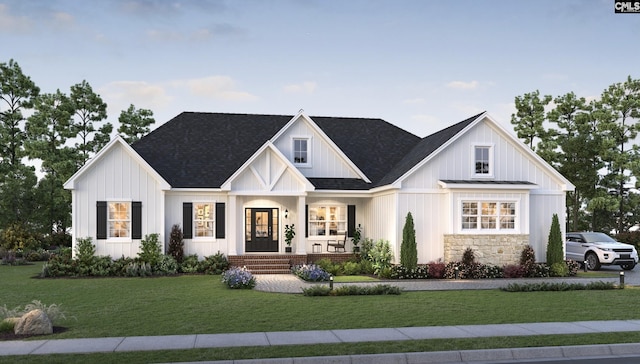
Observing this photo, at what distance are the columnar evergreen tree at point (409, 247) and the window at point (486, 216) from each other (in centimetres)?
241

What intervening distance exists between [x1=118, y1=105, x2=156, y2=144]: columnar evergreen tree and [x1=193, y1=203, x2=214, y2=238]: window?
1735 centimetres

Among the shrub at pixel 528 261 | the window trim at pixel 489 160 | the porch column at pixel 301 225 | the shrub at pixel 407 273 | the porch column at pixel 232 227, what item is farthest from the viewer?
the porch column at pixel 301 225

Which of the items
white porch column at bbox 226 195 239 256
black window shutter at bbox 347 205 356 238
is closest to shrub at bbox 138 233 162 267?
white porch column at bbox 226 195 239 256

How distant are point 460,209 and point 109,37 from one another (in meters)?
14.8

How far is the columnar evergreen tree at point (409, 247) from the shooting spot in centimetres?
2273

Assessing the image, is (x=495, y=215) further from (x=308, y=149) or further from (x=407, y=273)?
(x=308, y=149)

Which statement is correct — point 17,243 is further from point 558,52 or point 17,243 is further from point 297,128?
point 558,52

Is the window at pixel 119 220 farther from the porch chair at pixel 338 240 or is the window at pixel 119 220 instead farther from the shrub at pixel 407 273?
the shrub at pixel 407 273

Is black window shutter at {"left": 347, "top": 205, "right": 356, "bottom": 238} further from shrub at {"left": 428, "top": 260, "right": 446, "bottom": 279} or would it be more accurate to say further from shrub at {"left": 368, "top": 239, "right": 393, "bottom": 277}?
shrub at {"left": 428, "top": 260, "right": 446, "bottom": 279}

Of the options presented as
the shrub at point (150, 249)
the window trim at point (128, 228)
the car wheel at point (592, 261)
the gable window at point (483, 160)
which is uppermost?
the gable window at point (483, 160)

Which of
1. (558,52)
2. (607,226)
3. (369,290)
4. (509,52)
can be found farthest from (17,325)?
(607,226)

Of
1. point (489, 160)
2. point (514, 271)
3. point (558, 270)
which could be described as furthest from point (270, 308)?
point (558, 270)

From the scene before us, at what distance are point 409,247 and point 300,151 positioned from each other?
7.57 metres

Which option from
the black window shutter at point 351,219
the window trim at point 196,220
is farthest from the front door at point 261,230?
the black window shutter at point 351,219
